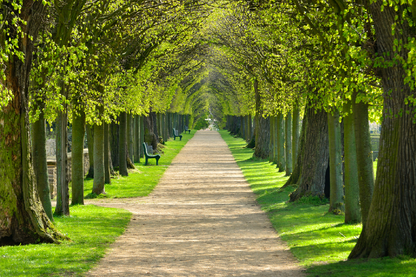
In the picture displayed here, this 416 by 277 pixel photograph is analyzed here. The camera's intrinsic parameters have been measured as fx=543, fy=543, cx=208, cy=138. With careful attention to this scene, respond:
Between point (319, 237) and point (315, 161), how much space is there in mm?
5772

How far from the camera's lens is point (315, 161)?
659 inches

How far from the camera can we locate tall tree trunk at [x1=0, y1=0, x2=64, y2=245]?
10023 millimetres

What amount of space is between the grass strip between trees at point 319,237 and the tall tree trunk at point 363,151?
2.87 ft

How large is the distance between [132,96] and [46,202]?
9.65m

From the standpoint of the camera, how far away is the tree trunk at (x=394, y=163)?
27.1 ft

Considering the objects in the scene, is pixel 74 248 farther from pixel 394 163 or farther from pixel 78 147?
pixel 78 147

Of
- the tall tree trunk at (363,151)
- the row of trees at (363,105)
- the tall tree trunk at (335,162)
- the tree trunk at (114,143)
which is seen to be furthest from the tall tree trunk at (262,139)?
the tall tree trunk at (363,151)

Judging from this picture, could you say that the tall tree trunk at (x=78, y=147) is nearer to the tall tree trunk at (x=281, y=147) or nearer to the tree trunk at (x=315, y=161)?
the tree trunk at (x=315, y=161)

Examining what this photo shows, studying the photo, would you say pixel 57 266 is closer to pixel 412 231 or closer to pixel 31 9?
pixel 31 9

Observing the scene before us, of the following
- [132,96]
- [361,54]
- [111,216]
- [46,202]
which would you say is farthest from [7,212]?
[132,96]

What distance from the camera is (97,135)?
1952 centimetres

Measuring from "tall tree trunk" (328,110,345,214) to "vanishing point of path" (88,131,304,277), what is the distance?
1866 mm

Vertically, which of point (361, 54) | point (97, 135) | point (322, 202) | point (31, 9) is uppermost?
point (31, 9)

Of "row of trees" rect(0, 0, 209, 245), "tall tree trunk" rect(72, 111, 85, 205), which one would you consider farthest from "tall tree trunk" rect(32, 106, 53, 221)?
"tall tree trunk" rect(72, 111, 85, 205)
